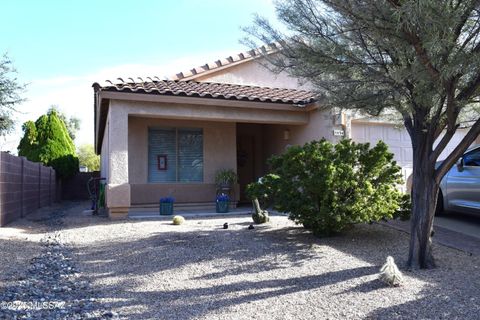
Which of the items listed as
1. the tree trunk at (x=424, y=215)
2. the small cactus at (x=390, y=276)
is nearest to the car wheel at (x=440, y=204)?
the tree trunk at (x=424, y=215)

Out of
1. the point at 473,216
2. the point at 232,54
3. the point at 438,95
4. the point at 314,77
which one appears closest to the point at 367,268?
the point at 438,95

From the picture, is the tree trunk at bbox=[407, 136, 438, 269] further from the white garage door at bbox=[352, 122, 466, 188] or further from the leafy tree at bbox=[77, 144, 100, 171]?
the leafy tree at bbox=[77, 144, 100, 171]

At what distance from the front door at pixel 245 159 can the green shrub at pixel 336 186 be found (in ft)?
24.9

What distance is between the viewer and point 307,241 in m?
7.53

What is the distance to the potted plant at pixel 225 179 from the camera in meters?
13.0

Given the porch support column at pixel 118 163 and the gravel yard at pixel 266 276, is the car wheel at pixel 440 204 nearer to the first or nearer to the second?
the gravel yard at pixel 266 276

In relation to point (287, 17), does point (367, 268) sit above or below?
below

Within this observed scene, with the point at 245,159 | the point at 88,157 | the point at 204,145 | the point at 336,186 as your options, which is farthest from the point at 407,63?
the point at 88,157

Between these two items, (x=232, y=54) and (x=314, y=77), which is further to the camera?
(x=232, y=54)

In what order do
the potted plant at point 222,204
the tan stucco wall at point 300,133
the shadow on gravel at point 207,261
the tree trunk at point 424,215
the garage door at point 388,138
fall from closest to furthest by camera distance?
the shadow on gravel at point 207,261, the tree trunk at point 424,215, the tan stucco wall at point 300,133, the potted plant at point 222,204, the garage door at point 388,138

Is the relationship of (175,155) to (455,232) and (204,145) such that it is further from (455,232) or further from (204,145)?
(455,232)

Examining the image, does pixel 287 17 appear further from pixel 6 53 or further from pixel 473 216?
pixel 6 53

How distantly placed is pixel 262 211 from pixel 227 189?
3.89m

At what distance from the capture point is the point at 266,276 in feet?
18.9
